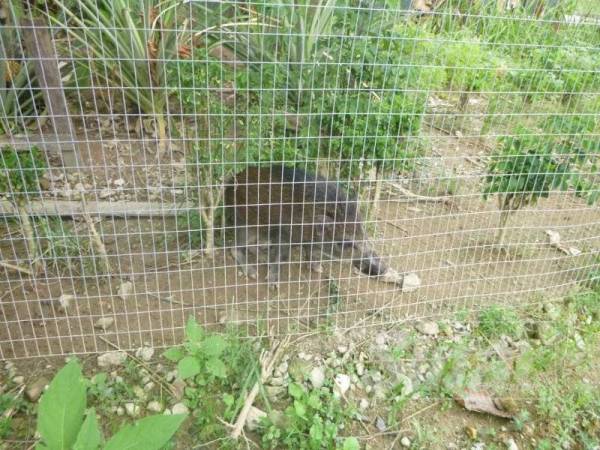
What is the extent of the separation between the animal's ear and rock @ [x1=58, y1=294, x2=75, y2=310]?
1.63 metres

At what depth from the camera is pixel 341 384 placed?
2.73 meters

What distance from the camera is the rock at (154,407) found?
2511 millimetres

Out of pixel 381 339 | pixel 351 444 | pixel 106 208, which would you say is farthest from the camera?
pixel 106 208

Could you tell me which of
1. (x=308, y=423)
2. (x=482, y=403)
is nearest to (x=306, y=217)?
(x=308, y=423)

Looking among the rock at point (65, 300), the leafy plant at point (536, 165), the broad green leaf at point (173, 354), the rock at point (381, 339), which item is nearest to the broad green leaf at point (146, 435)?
the broad green leaf at point (173, 354)

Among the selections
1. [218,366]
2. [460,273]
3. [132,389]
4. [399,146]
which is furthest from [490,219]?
[132,389]

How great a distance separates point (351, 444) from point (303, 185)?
1.63 meters

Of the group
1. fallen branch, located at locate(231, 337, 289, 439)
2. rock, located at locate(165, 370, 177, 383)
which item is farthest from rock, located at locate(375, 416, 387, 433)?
rock, located at locate(165, 370, 177, 383)

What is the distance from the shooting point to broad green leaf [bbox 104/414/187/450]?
1.70m

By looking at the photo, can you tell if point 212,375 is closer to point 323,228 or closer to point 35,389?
point 35,389

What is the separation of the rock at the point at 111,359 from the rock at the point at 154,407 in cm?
35

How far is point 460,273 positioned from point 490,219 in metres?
0.84

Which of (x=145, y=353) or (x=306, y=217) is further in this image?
(x=306, y=217)

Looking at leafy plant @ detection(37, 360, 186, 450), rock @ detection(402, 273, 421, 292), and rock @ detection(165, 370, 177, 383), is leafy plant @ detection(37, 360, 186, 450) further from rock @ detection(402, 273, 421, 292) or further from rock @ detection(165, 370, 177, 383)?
rock @ detection(402, 273, 421, 292)
